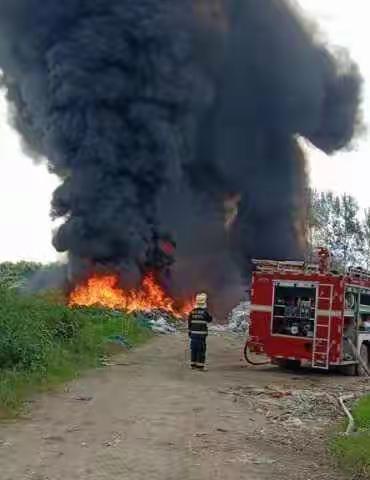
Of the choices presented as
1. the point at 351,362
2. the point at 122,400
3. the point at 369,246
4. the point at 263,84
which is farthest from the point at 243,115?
the point at 122,400

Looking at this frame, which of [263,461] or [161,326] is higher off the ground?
[263,461]

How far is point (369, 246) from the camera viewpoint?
2115 inches

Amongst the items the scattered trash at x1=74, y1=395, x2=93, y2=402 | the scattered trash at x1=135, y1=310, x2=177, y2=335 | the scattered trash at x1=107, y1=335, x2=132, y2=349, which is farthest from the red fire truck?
the scattered trash at x1=135, y1=310, x2=177, y2=335

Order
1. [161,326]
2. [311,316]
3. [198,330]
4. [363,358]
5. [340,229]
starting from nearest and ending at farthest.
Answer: [198,330] → [311,316] → [363,358] → [161,326] → [340,229]

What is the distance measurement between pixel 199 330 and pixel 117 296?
1811 cm

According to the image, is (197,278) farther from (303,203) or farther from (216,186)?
(303,203)

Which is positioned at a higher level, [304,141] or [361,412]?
[304,141]

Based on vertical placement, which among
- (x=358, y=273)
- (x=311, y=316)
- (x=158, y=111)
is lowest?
(x=311, y=316)

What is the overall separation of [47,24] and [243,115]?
44.4 feet

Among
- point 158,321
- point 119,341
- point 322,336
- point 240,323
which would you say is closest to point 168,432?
point 322,336

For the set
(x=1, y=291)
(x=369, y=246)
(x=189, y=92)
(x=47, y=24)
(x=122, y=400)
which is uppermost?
(x=47, y=24)

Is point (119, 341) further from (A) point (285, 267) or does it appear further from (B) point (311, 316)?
(B) point (311, 316)

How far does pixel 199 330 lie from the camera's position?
14180mm

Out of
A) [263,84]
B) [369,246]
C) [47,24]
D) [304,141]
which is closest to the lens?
[47,24]
